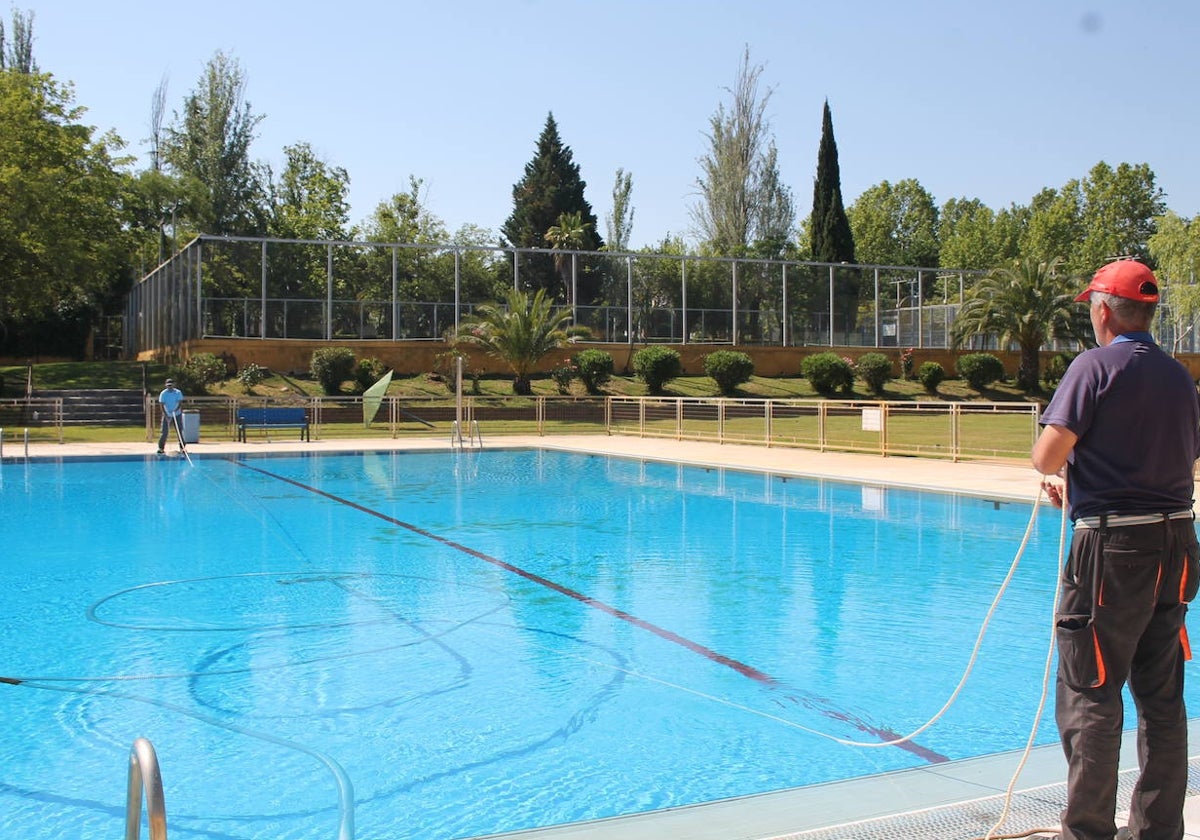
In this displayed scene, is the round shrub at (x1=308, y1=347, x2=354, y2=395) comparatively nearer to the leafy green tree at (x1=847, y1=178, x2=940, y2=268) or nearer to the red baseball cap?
the red baseball cap

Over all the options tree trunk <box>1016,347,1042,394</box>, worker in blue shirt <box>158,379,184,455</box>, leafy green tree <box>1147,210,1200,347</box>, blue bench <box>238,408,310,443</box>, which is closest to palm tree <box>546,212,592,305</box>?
tree trunk <box>1016,347,1042,394</box>

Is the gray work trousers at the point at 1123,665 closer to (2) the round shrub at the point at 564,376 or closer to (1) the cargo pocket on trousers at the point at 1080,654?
(1) the cargo pocket on trousers at the point at 1080,654

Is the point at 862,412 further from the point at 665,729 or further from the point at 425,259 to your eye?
the point at 425,259

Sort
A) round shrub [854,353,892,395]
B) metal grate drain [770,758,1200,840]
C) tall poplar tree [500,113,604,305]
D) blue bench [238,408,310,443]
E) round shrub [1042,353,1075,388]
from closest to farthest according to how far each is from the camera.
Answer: metal grate drain [770,758,1200,840] < blue bench [238,408,310,443] < round shrub [854,353,892,395] < round shrub [1042,353,1075,388] < tall poplar tree [500,113,604,305]

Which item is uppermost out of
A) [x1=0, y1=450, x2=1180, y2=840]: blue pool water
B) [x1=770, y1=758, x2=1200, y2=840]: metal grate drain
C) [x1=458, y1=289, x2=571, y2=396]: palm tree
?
[x1=458, y1=289, x2=571, y2=396]: palm tree

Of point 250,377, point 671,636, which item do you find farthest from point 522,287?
point 671,636

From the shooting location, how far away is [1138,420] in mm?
3172

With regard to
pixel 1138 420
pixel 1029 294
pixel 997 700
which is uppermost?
pixel 1029 294

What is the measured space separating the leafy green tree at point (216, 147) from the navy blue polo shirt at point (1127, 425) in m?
53.4

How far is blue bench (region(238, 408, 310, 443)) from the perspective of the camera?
27.8m

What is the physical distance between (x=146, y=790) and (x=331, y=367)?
34.1m

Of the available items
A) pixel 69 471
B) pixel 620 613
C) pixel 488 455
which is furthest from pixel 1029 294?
pixel 620 613

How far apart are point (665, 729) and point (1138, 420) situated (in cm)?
308

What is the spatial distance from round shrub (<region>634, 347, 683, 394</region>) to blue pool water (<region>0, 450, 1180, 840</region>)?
2473 centimetres
